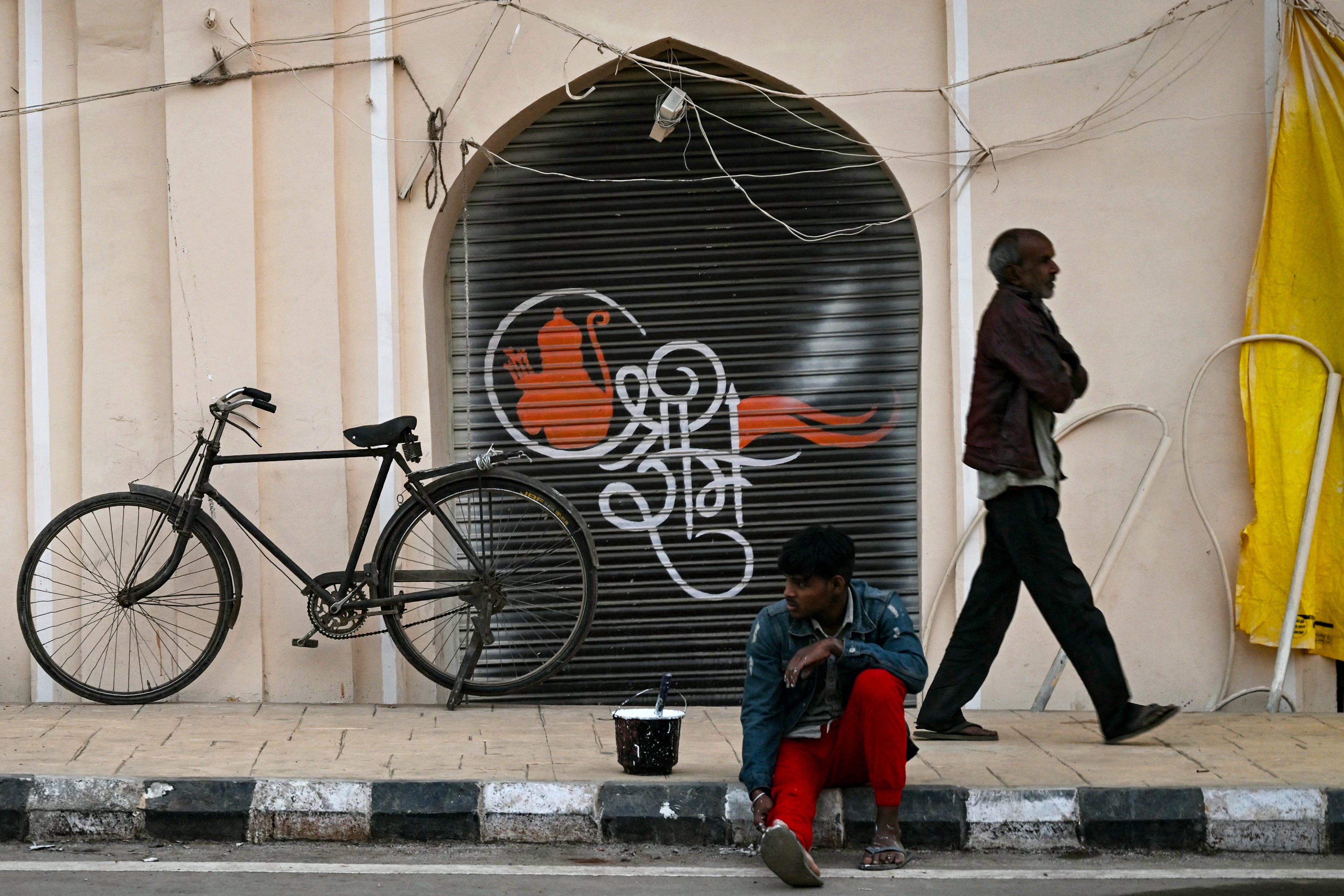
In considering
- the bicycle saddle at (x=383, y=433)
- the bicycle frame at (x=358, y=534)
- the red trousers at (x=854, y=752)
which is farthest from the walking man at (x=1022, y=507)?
the bicycle saddle at (x=383, y=433)

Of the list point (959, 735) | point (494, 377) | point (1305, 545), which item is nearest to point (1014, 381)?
point (959, 735)

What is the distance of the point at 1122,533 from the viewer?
6496mm

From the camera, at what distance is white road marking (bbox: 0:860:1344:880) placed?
170 inches

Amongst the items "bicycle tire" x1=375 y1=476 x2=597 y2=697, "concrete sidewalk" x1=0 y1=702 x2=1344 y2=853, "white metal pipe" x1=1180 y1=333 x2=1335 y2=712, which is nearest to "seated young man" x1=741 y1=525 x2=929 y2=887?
"concrete sidewalk" x1=0 y1=702 x2=1344 y2=853

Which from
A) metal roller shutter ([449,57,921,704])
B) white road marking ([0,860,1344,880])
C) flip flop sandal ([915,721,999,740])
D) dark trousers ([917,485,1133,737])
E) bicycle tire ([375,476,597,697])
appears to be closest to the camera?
white road marking ([0,860,1344,880])

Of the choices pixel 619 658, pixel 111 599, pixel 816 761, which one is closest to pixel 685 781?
pixel 816 761

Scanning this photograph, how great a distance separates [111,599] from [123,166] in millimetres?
1933

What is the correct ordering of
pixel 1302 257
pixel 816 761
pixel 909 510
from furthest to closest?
1. pixel 909 510
2. pixel 1302 257
3. pixel 816 761

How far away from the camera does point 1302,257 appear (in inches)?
256

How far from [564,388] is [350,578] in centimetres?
141

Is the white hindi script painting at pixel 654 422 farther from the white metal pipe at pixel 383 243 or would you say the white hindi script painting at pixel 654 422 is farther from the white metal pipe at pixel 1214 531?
the white metal pipe at pixel 1214 531

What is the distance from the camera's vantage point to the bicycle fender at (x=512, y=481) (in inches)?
246

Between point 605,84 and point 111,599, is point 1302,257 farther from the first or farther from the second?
point 111,599

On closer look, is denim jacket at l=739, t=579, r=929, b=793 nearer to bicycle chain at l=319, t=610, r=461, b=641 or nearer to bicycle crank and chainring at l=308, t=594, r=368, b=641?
bicycle chain at l=319, t=610, r=461, b=641
